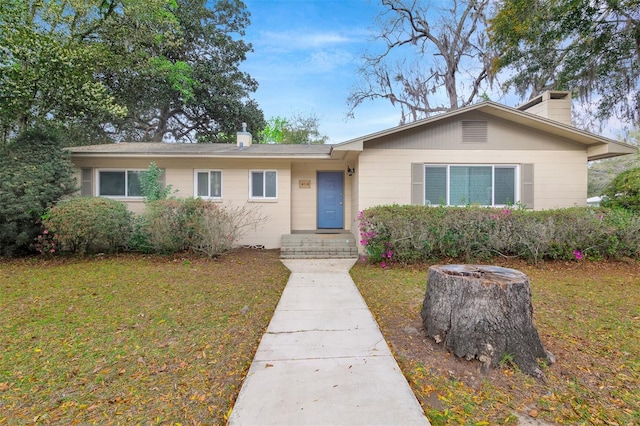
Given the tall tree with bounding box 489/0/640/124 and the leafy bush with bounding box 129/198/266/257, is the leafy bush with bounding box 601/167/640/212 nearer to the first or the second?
the tall tree with bounding box 489/0/640/124

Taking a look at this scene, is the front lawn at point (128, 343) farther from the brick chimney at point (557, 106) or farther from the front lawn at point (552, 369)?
the brick chimney at point (557, 106)

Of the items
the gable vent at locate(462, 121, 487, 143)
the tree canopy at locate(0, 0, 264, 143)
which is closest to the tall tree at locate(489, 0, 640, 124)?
the gable vent at locate(462, 121, 487, 143)

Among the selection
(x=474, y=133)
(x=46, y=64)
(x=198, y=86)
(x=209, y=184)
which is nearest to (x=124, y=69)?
(x=198, y=86)

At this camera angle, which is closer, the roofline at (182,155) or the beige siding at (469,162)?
the beige siding at (469,162)

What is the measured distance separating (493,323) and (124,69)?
53.1 ft

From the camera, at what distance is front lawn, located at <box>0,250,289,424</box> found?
231cm

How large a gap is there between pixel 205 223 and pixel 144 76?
11.6m

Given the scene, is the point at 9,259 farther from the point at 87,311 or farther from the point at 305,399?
the point at 305,399

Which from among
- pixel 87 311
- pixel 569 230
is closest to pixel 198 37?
pixel 87 311

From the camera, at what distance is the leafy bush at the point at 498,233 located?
6875 mm

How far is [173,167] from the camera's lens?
9.53m

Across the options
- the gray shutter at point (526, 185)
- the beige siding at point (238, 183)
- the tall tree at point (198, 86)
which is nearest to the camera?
the gray shutter at point (526, 185)

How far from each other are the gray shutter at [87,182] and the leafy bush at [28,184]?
98 cm

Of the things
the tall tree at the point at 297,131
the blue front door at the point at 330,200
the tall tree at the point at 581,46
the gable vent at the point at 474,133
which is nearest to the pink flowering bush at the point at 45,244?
the blue front door at the point at 330,200
